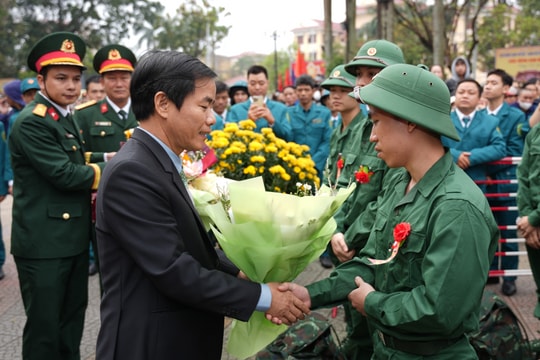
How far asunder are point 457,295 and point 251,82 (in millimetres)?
6100

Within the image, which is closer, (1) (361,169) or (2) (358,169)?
(1) (361,169)

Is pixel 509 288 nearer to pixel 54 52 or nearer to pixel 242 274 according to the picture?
pixel 242 274

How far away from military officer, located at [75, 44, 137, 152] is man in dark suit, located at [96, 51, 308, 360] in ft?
9.56

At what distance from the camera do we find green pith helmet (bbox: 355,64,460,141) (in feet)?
7.41

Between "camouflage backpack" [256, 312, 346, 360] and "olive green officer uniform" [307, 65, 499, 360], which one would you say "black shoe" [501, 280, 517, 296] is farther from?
"olive green officer uniform" [307, 65, 499, 360]

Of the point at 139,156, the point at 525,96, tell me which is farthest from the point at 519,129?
the point at 139,156

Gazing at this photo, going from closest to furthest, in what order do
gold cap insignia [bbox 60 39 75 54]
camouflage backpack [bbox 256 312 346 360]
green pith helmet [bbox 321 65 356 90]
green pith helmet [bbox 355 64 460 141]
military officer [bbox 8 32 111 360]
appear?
green pith helmet [bbox 355 64 460 141]
camouflage backpack [bbox 256 312 346 360]
military officer [bbox 8 32 111 360]
gold cap insignia [bbox 60 39 75 54]
green pith helmet [bbox 321 65 356 90]

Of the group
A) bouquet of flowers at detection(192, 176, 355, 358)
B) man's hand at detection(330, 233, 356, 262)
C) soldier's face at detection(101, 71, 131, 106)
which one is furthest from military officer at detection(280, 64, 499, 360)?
soldier's face at detection(101, 71, 131, 106)

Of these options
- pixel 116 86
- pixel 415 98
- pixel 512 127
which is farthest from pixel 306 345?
pixel 512 127

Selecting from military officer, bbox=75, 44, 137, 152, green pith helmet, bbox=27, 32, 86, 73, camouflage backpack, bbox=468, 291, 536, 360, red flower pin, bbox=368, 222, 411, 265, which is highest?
green pith helmet, bbox=27, 32, 86, 73

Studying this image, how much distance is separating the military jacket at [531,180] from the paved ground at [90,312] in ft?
3.68

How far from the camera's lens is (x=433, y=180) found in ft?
7.68

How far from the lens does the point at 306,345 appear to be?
3672mm

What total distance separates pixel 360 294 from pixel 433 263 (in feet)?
1.44
